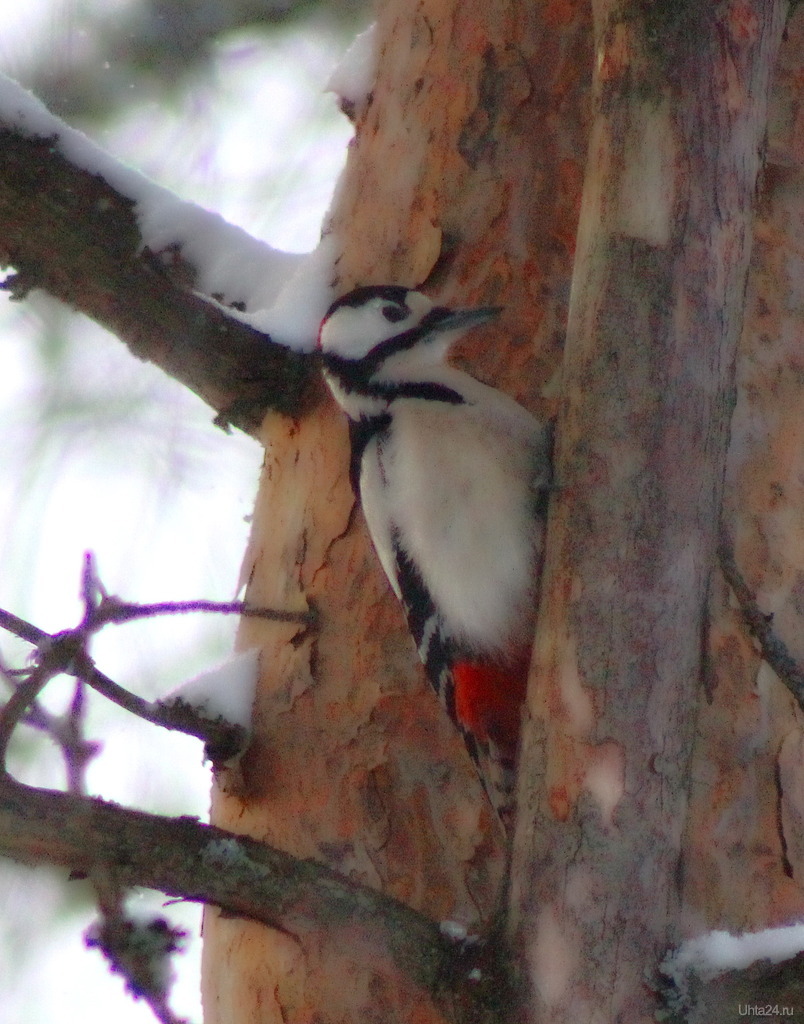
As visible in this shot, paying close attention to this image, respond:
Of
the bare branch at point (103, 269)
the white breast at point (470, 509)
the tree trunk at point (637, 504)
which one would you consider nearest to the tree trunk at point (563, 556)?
the tree trunk at point (637, 504)

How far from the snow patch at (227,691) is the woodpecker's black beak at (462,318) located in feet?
2.06

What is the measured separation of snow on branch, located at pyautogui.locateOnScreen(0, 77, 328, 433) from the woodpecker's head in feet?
0.18

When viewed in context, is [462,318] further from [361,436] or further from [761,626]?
[761,626]

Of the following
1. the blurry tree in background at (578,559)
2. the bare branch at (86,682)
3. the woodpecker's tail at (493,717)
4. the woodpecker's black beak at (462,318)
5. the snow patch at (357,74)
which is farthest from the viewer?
the snow patch at (357,74)

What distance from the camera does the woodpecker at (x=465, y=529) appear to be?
1.87m

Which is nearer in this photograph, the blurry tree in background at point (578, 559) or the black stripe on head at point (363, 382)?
the blurry tree in background at point (578, 559)

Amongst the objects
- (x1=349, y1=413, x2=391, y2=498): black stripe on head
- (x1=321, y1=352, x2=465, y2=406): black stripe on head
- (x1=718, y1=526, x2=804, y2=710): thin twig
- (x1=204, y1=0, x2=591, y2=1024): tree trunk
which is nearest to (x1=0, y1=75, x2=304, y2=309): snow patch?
(x1=204, y1=0, x2=591, y2=1024): tree trunk

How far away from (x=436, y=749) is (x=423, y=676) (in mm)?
119

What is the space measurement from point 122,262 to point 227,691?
747 mm

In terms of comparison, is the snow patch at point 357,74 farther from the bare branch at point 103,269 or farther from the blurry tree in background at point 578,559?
the bare branch at point 103,269

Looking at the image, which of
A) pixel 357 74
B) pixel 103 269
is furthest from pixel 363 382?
pixel 357 74

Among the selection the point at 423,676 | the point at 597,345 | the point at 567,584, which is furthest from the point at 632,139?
the point at 423,676

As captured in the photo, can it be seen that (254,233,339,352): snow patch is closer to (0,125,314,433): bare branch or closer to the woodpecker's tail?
(0,125,314,433): bare branch

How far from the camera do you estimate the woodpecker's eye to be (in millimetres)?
2172
